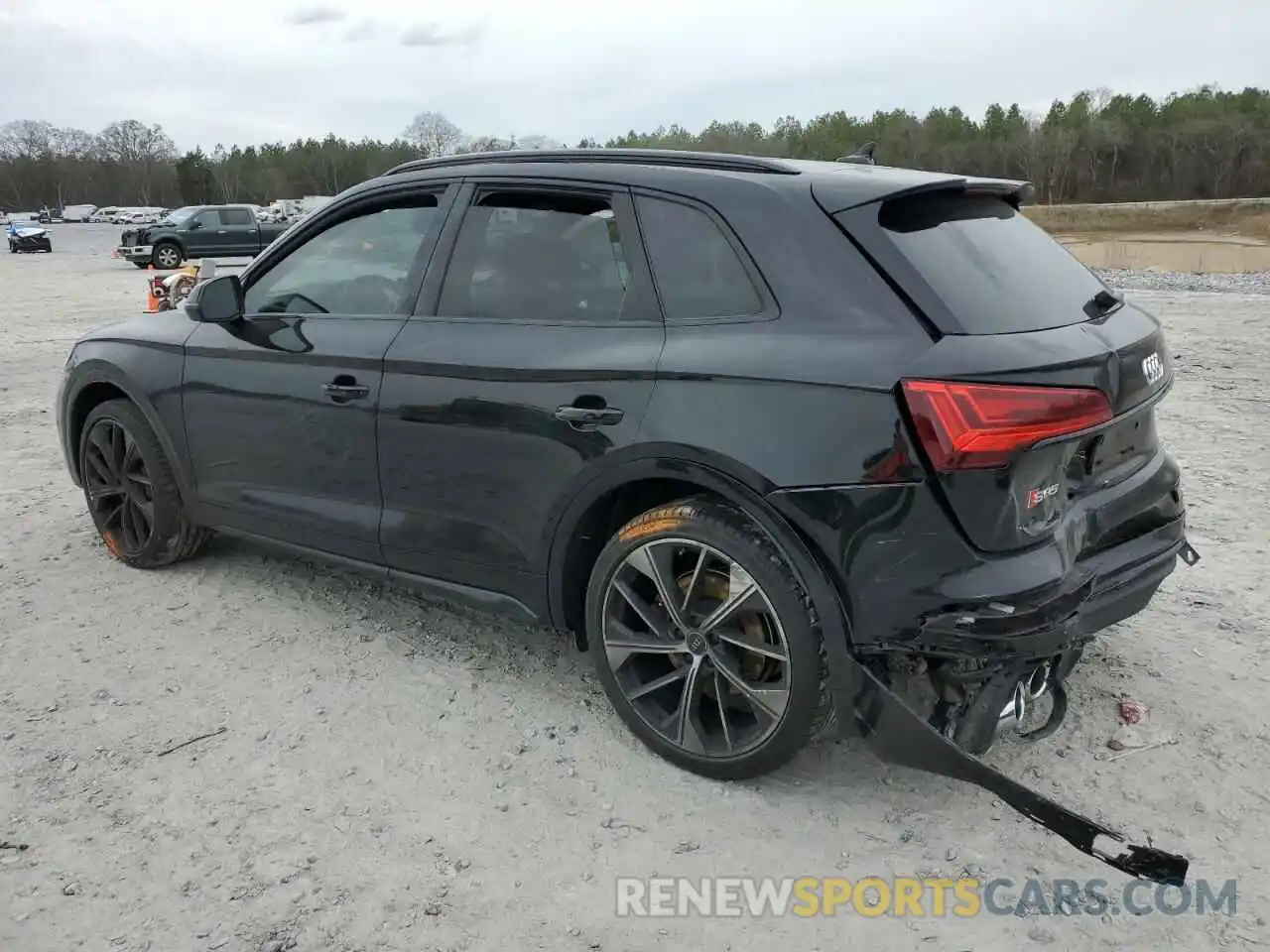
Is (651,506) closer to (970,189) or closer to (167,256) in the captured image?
(970,189)

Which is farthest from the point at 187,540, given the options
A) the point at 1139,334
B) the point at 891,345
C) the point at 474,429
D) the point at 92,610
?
the point at 1139,334

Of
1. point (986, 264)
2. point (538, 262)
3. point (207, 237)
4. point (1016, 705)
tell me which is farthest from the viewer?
point (207, 237)

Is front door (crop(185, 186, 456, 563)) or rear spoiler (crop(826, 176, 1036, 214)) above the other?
rear spoiler (crop(826, 176, 1036, 214))

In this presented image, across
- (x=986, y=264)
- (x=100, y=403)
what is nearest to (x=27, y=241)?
(x=100, y=403)

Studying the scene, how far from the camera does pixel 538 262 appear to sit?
3.30 metres

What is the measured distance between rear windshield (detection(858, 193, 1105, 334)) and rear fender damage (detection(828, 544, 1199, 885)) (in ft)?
3.10

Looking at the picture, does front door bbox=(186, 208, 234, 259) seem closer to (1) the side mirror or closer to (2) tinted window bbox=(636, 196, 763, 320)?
(1) the side mirror

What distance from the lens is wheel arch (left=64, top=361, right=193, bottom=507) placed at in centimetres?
440

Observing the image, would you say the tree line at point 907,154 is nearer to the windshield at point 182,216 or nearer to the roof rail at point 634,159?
the windshield at point 182,216

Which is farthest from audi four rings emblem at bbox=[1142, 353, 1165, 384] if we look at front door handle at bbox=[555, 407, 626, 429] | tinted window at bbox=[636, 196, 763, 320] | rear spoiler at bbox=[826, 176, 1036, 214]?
front door handle at bbox=[555, 407, 626, 429]

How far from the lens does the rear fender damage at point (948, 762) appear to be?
7.79 feet

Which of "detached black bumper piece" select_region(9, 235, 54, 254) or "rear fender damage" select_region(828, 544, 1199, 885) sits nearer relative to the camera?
"rear fender damage" select_region(828, 544, 1199, 885)

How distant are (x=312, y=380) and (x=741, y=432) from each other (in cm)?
180

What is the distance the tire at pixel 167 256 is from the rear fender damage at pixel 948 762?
2797 centimetres
